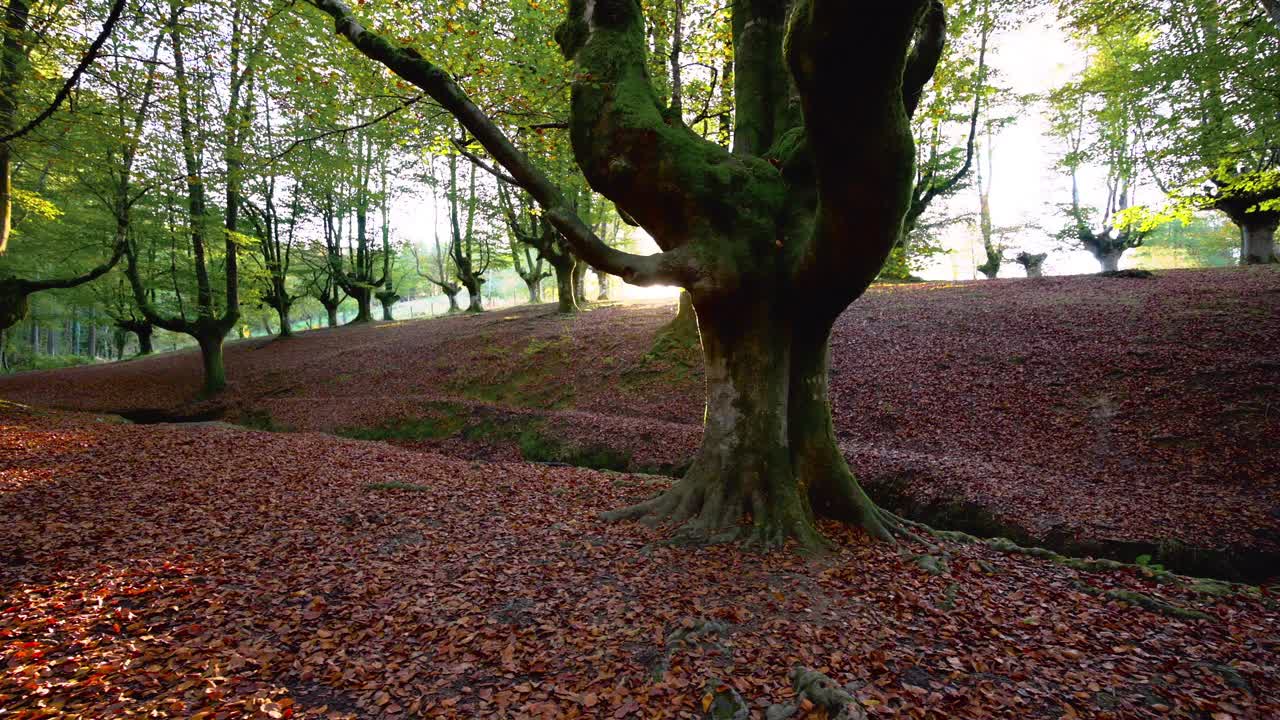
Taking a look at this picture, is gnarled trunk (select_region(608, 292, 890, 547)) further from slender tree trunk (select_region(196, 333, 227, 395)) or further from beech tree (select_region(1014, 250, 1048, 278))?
beech tree (select_region(1014, 250, 1048, 278))

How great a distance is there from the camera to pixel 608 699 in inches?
116

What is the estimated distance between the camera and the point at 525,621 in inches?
146

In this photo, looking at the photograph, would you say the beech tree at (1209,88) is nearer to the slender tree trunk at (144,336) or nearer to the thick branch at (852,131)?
the thick branch at (852,131)

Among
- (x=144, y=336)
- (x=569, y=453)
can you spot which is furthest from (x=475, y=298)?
(x=569, y=453)

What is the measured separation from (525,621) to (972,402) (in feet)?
28.5

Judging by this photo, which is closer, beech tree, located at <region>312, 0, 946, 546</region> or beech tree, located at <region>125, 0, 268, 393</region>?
beech tree, located at <region>312, 0, 946, 546</region>

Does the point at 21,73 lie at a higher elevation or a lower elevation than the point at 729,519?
higher

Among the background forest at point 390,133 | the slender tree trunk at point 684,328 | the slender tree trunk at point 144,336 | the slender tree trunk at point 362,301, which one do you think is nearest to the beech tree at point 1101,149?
the background forest at point 390,133

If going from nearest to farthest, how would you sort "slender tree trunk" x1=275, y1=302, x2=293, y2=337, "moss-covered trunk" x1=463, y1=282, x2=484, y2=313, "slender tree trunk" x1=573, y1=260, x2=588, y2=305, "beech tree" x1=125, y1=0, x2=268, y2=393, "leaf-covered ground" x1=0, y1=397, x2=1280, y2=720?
"leaf-covered ground" x1=0, y1=397, x2=1280, y2=720
"beech tree" x1=125, y1=0, x2=268, y2=393
"slender tree trunk" x1=573, y1=260, x2=588, y2=305
"slender tree trunk" x1=275, y1=302, x2=293, y2=337
"moss-covered trunk" x1=463, y1=282, x2=484, y2=313

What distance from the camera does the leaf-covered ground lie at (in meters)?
2.93

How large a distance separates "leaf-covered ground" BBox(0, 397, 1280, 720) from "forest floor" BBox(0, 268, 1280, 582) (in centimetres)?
155

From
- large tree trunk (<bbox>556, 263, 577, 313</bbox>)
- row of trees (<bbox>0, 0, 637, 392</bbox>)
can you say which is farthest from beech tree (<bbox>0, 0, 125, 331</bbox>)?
large tree trunk (<bbox>556, 263, 577, 313</bbox>)

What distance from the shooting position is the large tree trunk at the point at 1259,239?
53.2ft

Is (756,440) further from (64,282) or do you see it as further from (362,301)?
(362,301)
